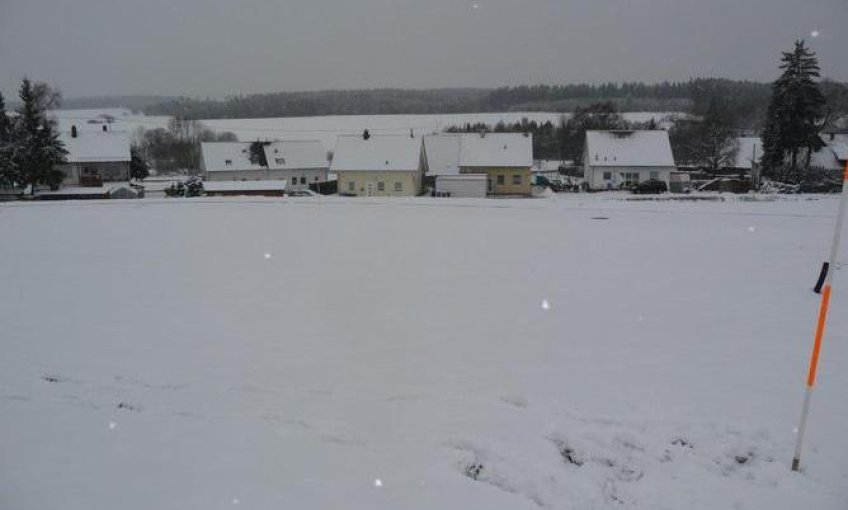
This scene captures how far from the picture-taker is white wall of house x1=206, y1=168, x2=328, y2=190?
59875mm

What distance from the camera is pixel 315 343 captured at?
10.7m

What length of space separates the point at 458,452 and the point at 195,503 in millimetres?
2800

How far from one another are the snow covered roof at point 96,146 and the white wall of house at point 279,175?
8.73 metres

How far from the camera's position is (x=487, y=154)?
5238cm

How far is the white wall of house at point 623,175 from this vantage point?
180ft

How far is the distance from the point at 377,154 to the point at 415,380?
4265cm

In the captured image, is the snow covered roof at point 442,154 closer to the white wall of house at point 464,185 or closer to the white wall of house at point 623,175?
the white wall of house at point 464,185

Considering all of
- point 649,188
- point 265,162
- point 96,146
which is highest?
point 96,146

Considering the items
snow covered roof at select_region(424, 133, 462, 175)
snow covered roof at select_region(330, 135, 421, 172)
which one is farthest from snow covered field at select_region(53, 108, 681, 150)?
snow covered roof at select_region(330, 135, 421, 172)

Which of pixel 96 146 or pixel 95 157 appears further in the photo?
pixel 96 146

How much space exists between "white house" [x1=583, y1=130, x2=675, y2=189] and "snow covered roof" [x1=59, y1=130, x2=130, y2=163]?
43867 mm

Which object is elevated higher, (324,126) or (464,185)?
(324,126)

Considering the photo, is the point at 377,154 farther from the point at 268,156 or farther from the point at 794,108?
the point at 794,108

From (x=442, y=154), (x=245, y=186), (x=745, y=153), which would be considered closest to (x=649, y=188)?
(x=442, y=154)
